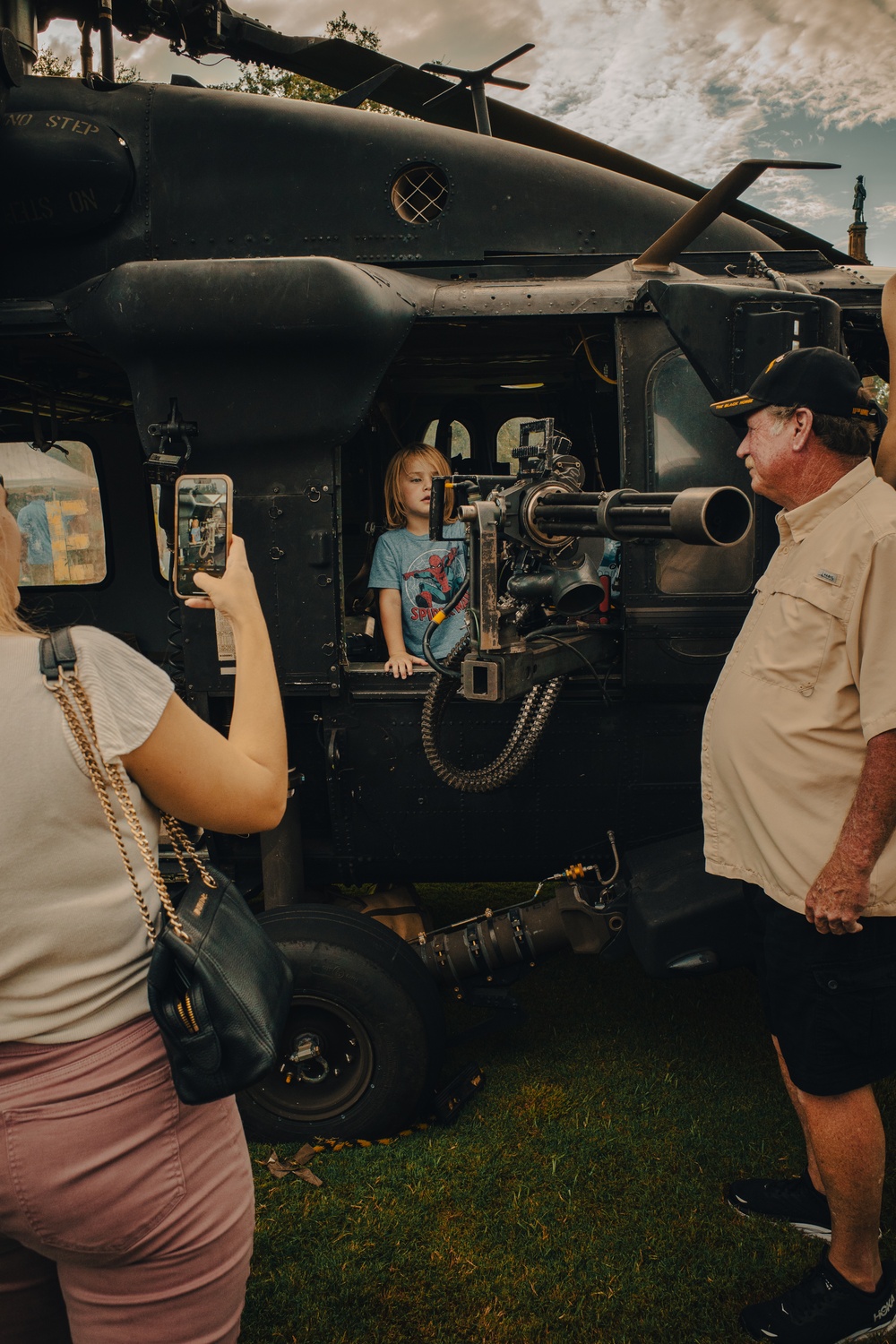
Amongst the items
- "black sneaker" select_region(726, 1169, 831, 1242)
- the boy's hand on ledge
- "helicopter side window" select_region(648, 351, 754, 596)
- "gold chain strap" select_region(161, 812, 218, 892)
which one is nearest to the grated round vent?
"helicopter side window" select_region(648, 351, 754, 596)

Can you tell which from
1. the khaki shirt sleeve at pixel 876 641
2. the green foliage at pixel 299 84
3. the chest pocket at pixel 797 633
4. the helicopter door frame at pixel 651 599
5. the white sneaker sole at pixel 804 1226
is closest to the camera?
the khaki shirt sleeve at pixel 876 641

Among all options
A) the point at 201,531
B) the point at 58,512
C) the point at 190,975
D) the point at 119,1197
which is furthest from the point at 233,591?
the point at 58,512

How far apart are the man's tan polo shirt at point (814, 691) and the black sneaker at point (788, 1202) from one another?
1205 mm

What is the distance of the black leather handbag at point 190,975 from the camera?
1341 mm

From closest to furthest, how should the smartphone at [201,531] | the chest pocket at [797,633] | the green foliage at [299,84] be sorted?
the smartphone at [201,531]
the chest pocket at [797,633]
the green foliage at [299,84]

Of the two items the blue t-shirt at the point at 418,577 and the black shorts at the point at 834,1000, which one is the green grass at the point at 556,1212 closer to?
the black shorts at the point at 834,1000

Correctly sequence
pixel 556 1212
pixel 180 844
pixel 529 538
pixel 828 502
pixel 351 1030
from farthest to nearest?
pixel 351 1030 < pixel 556 1212 < pixel 529 538 < pixel 828 502 < pixel 180 844

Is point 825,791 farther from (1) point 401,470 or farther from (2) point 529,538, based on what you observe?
(1) point 401,470

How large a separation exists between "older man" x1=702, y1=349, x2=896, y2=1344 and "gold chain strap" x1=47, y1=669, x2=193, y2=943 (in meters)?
1.60

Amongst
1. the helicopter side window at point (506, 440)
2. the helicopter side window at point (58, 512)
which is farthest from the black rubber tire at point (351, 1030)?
the helicopter side window at point (58, 512)

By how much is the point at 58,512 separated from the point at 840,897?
600cm

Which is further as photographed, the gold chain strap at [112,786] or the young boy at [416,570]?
the young boy at [416,570]

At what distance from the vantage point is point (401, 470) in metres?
4.12

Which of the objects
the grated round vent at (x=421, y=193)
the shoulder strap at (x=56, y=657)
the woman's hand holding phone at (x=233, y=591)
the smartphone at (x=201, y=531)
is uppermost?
the grated round vent at (x=421, y=193)
